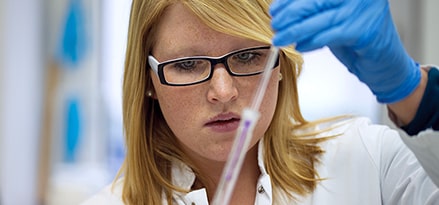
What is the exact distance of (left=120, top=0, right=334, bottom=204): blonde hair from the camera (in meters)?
1.27

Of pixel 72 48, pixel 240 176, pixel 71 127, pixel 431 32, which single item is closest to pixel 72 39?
pixel 72 48

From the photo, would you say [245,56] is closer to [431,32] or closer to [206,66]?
[206,66]

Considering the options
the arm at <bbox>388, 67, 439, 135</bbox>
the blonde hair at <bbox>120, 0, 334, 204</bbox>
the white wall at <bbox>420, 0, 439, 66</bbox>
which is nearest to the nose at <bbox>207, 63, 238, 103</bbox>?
the blonde hair at <bbox>120, 0, 334, 204</bbox>

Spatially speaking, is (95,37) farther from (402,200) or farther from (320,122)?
(402,200)

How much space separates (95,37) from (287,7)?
2240mm

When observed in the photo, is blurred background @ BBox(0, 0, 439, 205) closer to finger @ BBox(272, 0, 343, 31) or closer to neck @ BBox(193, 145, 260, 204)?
neck @ BBox(193, 145, 260, 204)

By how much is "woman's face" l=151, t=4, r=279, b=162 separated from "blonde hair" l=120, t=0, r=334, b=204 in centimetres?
6

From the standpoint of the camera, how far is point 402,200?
1.23m

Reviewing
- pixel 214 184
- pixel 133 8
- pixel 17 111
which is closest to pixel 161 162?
pixel 214 184

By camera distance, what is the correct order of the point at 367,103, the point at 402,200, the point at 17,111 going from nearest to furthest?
the point at 402,200 → the point at 367,103 → the point at 17,111

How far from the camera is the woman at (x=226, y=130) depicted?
116cm

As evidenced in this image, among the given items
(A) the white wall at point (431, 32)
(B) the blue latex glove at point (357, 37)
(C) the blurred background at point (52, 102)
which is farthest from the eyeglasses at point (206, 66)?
(C) the blurred background at point (52, 102)

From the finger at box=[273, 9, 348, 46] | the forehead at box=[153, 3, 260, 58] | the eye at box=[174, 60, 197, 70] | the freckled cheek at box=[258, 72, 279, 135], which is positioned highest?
the finger at box=[273, 9, 348, 46]

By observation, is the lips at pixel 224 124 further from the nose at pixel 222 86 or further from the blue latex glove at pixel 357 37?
the blue latex glove at pixel 357 37
